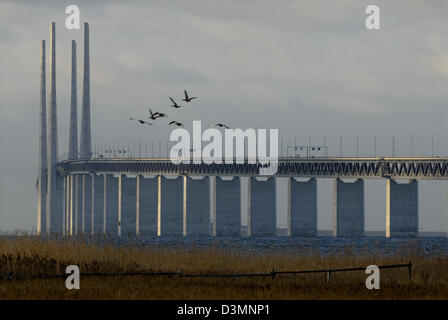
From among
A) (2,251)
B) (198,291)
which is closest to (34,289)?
(198,291)

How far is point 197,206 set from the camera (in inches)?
6112

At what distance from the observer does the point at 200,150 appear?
160000 millimetres

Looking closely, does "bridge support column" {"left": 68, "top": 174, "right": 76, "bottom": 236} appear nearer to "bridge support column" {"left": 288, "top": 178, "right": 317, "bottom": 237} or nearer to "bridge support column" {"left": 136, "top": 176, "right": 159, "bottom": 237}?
"bridge support column" {"left": 136, "top": 176, "right": 159, "bottom": 237}

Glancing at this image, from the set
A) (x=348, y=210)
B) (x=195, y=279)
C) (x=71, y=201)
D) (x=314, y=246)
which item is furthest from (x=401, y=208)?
(x=195, y=279)

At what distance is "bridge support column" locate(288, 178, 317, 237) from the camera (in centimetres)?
14850

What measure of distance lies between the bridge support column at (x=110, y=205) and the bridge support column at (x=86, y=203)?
12.0 feet

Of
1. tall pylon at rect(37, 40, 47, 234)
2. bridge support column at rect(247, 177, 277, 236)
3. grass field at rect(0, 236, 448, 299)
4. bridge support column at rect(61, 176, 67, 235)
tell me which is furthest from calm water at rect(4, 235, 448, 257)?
bridge support column at rect(61, 176, 67, 235)

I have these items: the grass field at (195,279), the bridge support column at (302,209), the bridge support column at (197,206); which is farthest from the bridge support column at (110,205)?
the grass field at (195,279)

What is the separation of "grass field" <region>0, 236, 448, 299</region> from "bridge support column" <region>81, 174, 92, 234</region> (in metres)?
128

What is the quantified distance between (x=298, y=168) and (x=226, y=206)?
12.9 metres

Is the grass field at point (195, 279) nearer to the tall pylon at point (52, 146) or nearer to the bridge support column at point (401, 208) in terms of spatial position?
the bridge support column at point (401, 208)

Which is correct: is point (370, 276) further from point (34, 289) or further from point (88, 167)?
point (88, 167)

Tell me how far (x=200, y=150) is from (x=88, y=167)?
1964cm

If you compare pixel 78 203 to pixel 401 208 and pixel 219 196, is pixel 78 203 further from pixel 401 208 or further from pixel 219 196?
pixel 401 208
